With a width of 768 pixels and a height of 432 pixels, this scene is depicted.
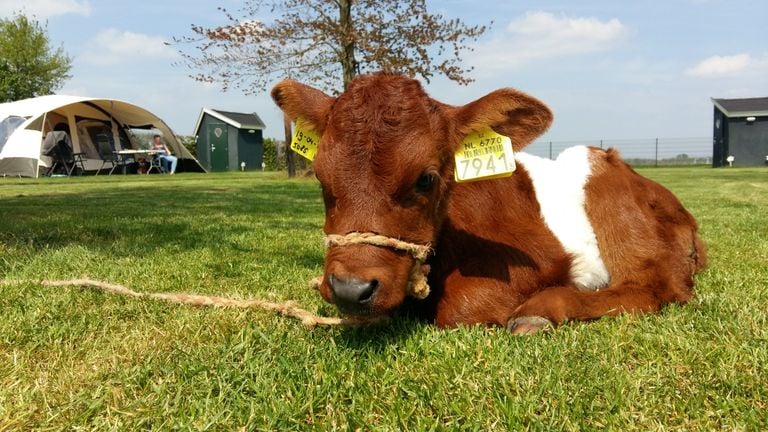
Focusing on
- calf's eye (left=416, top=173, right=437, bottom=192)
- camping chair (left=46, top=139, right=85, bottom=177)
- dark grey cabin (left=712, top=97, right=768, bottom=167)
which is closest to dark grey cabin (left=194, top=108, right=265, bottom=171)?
camping chair (left=46, top=139, right=85, bottom=177)

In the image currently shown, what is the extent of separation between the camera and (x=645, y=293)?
3381 mm

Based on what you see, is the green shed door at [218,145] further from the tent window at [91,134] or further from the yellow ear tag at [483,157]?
the yellow ear tag at [483,157]

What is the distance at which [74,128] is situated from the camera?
27391 mm

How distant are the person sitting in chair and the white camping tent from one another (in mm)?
947

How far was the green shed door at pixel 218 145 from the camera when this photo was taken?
145 feet

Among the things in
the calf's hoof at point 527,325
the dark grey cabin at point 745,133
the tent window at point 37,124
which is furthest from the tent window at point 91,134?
the dark grey cabin at point 745,133

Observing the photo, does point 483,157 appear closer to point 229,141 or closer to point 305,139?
point 305,139

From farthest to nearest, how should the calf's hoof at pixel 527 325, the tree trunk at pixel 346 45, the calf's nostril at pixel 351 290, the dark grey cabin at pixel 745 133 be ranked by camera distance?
the dark grey cabin at pixel 745 133, the tree trunk at pixel 346 45, the calf's hoof at pixel 527 325, the calf's nostril at pixel 351 290

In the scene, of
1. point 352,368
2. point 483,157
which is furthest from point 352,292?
point 483,157

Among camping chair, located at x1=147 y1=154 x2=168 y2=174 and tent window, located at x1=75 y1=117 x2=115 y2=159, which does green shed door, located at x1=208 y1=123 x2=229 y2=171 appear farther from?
tent window, located at x1=75 y1=117 x2=115 y2=159

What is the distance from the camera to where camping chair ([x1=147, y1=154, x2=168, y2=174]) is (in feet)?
97.2

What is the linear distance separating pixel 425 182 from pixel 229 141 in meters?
43.5

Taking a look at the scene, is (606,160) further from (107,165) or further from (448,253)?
(107,165)

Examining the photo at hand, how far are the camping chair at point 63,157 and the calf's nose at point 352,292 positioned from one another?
88.2 ft
